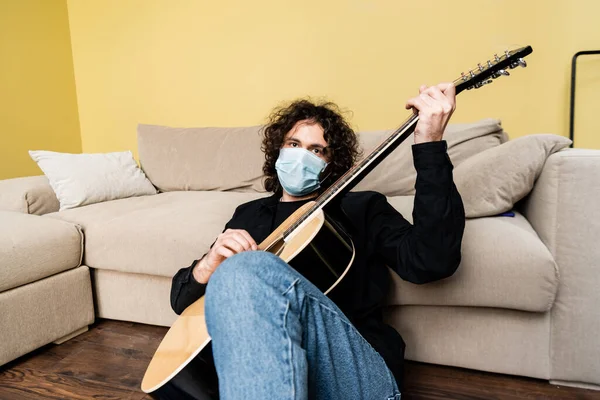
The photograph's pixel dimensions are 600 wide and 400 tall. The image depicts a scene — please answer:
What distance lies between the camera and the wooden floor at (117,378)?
1165mm

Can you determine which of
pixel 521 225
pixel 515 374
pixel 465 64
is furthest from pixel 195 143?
pixel 515 374

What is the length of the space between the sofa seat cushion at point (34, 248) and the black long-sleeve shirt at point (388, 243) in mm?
661

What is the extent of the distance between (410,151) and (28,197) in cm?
161

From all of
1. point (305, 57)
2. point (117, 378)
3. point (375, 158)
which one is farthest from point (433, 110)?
point (305, 57)

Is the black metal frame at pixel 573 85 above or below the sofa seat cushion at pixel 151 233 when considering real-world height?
above

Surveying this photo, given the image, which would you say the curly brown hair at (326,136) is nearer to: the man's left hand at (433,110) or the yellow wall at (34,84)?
the man's left hand at (433,110)

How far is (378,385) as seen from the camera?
0.71 metres

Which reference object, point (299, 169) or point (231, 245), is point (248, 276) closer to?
point (231, 245)

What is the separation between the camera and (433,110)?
850 mm

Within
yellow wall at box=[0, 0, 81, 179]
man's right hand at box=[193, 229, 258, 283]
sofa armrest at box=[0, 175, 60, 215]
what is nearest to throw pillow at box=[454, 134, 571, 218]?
man's right hand at box=[193, 229, 258, 283]

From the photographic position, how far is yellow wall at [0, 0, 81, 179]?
253 centimetres

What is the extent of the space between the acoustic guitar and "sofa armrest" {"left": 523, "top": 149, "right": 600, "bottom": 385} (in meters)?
0.38

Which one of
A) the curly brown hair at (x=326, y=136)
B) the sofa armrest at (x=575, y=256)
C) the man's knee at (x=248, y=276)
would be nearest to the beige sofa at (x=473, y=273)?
the sofa armrest at (x=575, y=256)

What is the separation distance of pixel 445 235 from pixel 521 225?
1.66 feet
